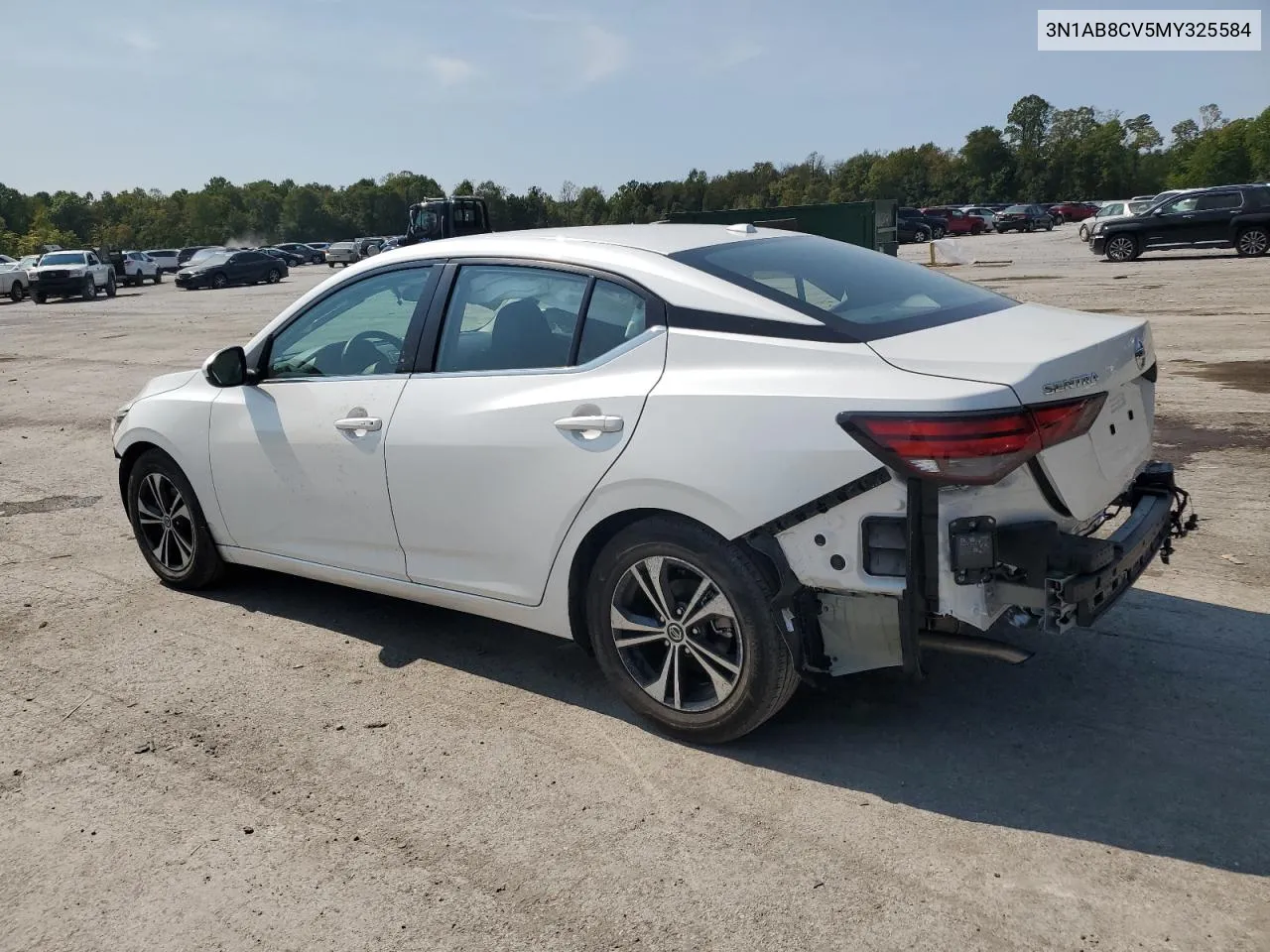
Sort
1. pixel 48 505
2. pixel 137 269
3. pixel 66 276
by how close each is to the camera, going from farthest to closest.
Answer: pixel 137 269 < pixel 66 276 < pixel 48 505

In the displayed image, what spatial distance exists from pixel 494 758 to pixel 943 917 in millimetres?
1604

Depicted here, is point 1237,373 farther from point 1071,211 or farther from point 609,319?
point 1071,211

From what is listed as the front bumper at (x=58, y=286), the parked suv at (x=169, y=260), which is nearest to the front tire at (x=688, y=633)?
the front bumper at (x=58, y=286)

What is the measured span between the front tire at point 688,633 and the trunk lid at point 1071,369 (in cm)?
86

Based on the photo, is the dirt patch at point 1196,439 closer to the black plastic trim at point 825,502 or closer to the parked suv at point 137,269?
the black plastic trim at point 825,502

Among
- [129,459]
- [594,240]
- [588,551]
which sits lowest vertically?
[588,551]

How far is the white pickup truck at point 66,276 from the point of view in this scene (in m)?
39.4

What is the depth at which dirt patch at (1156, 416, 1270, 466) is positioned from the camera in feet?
25.0

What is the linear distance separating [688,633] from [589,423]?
2.52 feet

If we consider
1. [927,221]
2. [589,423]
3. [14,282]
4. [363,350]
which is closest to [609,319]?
[589,423]

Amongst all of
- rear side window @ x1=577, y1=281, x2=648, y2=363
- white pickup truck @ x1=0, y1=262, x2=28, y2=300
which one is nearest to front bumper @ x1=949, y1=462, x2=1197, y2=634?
rear side window @ x1=577, y1=281, x2=648, y2=363

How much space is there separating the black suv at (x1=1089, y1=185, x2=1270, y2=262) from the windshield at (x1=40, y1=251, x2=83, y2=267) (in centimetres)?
3465

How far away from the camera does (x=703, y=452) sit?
3516mm

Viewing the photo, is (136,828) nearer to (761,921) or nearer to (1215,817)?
(761,921)
